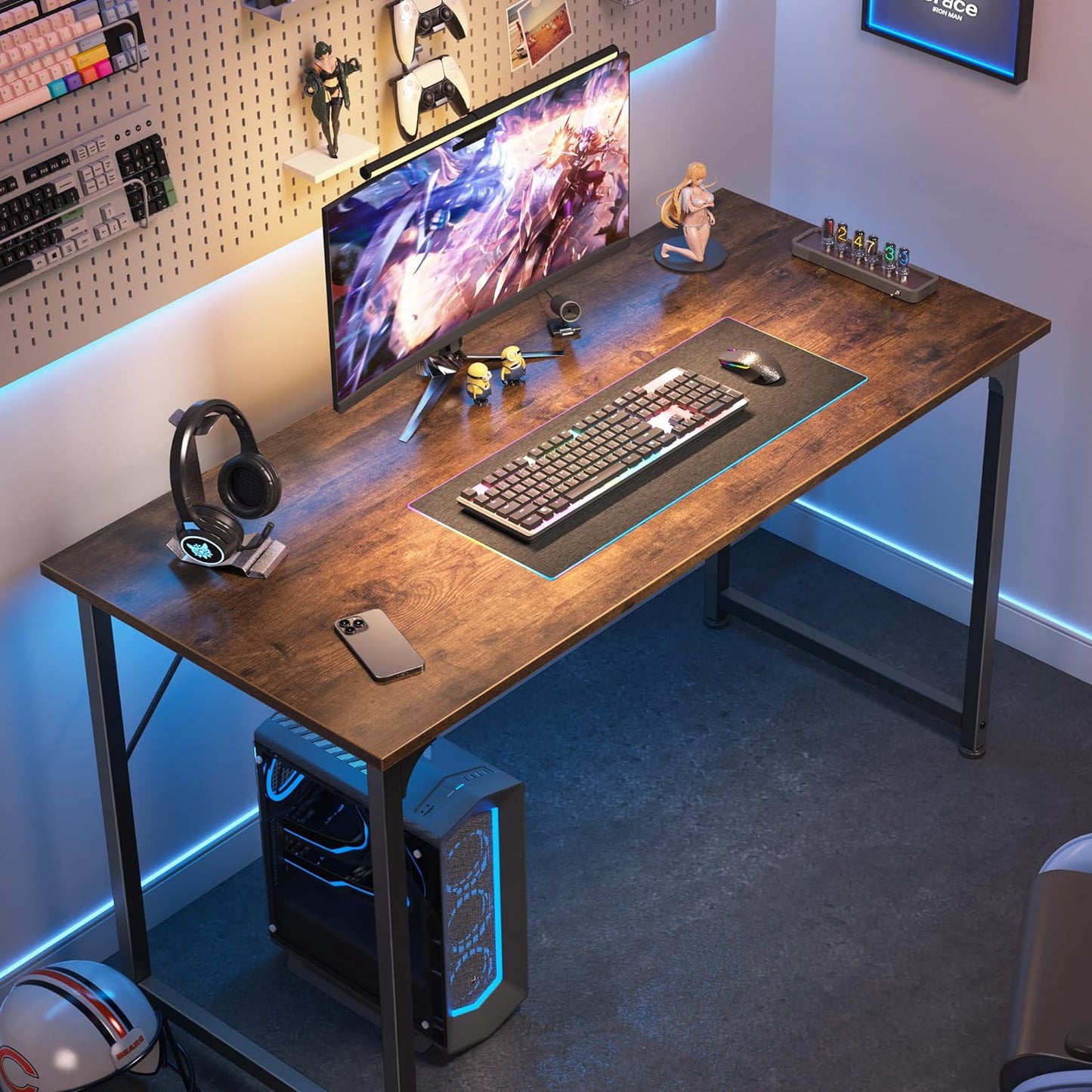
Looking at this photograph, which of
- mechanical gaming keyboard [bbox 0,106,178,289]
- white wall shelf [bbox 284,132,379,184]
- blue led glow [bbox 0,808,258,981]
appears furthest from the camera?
blue led glow [bbox 0,808,258,981]

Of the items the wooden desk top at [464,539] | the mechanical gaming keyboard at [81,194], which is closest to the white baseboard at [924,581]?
the wooden desk top at [464,539]

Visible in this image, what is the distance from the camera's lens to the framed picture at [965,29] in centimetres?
326

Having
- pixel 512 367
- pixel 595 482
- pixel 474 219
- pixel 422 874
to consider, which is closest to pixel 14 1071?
pixel 422 874

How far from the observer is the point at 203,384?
291cm

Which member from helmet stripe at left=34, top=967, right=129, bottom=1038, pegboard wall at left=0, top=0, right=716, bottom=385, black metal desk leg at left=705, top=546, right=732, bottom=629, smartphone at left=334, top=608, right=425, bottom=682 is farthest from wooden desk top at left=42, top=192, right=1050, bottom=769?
black metal desk leg at left=705, top=546, right=732, bottom=629

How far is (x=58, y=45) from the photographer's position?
2.45 m

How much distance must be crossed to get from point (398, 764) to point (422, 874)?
20.0 inches

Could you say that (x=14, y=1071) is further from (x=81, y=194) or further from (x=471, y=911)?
(x=81, y=194)

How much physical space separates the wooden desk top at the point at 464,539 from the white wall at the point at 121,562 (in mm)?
104

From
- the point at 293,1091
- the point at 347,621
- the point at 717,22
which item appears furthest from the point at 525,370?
the point at 293,1091

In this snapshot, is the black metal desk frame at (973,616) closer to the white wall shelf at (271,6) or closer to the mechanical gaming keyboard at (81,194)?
the white wall shelf at (271,6)

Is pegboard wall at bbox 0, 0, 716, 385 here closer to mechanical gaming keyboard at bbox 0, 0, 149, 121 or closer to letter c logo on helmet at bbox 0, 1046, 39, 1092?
mechanical gaming keyboard at bbox 0, 0, 149, 121

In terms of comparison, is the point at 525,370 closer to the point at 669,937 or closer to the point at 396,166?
the point at 396,166

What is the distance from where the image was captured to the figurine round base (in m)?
3.29
